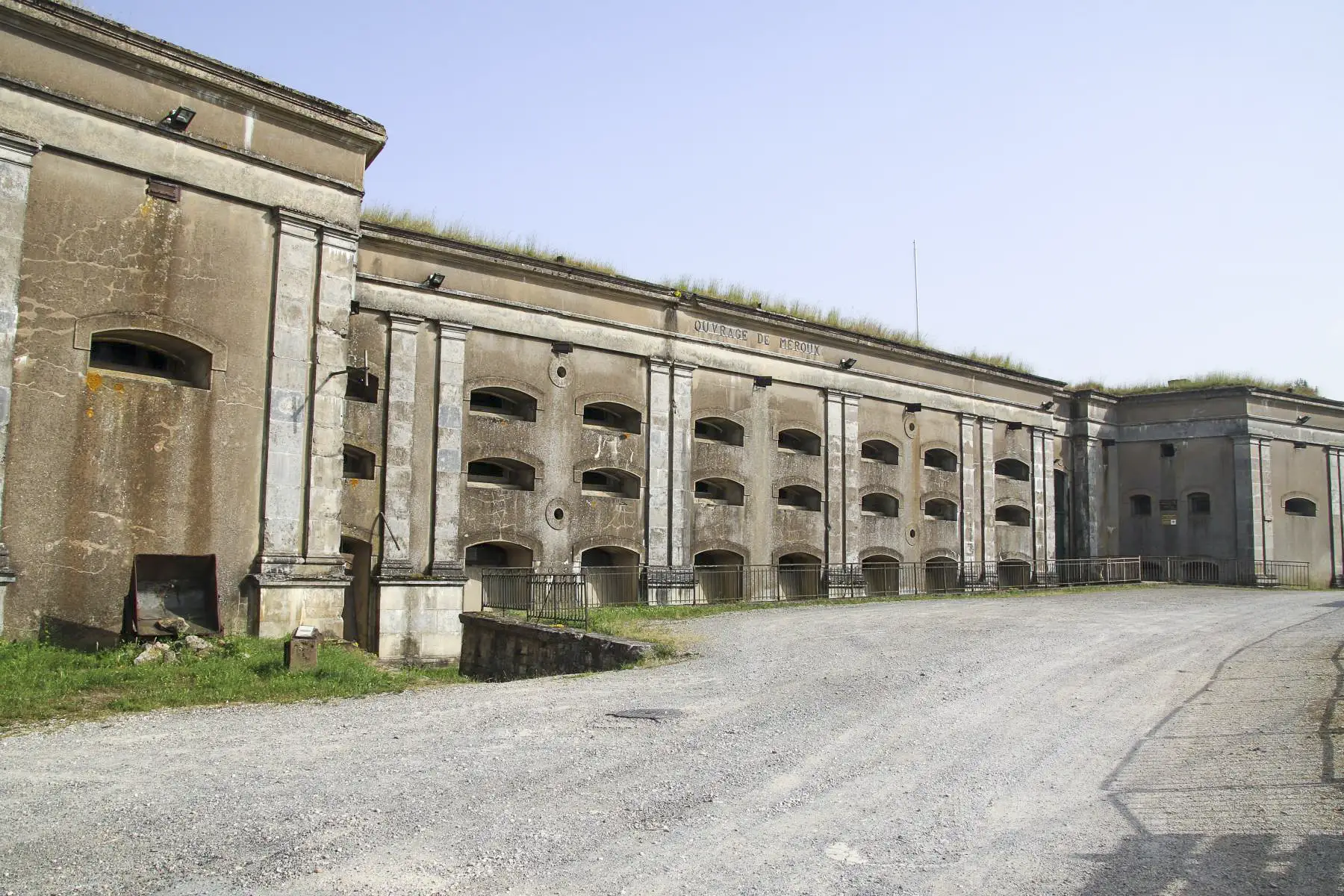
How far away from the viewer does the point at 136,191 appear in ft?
41.1

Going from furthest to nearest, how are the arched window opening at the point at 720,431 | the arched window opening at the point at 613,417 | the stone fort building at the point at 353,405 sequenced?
1. the arched window opening at the point at 720,431
2. the arched window opening at the point at 613,417
3. the stone fort building at the point at 353,405

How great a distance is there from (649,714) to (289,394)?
751 cm

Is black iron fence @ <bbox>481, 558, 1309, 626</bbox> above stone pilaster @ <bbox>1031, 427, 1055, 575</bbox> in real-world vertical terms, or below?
below

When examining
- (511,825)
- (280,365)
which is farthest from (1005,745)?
(280,365)

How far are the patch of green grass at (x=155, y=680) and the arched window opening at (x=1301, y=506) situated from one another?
27.5 m

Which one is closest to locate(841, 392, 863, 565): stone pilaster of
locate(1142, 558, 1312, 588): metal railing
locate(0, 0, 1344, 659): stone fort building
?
locate(0, 0, 1344, 659): stone fort building

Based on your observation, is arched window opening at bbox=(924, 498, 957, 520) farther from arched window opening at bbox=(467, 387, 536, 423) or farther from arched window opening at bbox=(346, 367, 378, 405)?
arched window opening at bbox=(346, 367, 378, 405)

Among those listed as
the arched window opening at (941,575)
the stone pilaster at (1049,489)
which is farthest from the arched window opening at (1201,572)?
the arched window opening at (941,575)

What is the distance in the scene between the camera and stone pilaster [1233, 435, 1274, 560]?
28078 millimetres

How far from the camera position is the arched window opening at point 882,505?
24438 mm

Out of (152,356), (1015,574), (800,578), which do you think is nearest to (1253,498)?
(1015,574)

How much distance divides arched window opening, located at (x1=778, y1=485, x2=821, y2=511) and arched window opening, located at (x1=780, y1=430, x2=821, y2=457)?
83 centimetres

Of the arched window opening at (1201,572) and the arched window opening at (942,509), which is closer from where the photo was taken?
the arched window opening at (942,509)

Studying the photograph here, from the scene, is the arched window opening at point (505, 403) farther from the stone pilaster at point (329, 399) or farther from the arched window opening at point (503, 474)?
the stone pilaster at point (329, 399)
